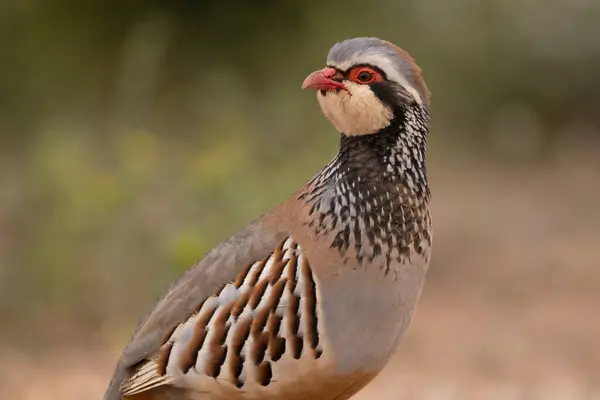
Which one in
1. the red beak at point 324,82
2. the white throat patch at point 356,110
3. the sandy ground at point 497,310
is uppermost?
the sandy ground at point 497,310

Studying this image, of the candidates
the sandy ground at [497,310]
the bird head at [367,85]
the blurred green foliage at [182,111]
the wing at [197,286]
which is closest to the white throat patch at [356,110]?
the bird head at [367,85]

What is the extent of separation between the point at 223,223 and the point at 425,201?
2484 mm

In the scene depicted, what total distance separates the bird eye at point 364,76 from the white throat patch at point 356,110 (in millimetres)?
16

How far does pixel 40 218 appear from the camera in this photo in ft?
19.1

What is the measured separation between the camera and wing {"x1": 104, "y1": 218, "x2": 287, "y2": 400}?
3.19 m

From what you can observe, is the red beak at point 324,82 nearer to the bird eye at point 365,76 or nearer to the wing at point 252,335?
the bird eye at point 365,76

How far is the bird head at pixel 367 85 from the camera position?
10.2 ft

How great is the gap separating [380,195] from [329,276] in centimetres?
30

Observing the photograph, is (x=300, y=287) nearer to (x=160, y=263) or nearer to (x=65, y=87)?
(x=160, y=263)

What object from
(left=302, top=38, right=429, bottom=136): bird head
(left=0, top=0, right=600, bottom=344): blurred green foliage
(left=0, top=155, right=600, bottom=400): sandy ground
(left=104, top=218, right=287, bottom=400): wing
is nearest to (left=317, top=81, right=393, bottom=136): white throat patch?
(left=302, top=38, right=429, bottom=136): bird head

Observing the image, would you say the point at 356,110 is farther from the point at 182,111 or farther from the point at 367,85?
the point at 182,111

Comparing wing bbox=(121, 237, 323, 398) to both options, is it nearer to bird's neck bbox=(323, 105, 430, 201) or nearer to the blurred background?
bird's neck bbox=(323, 105, 430, 201)

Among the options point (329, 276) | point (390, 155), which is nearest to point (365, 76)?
point (390, 155)

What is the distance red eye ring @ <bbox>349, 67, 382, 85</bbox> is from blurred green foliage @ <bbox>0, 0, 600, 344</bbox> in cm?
225
